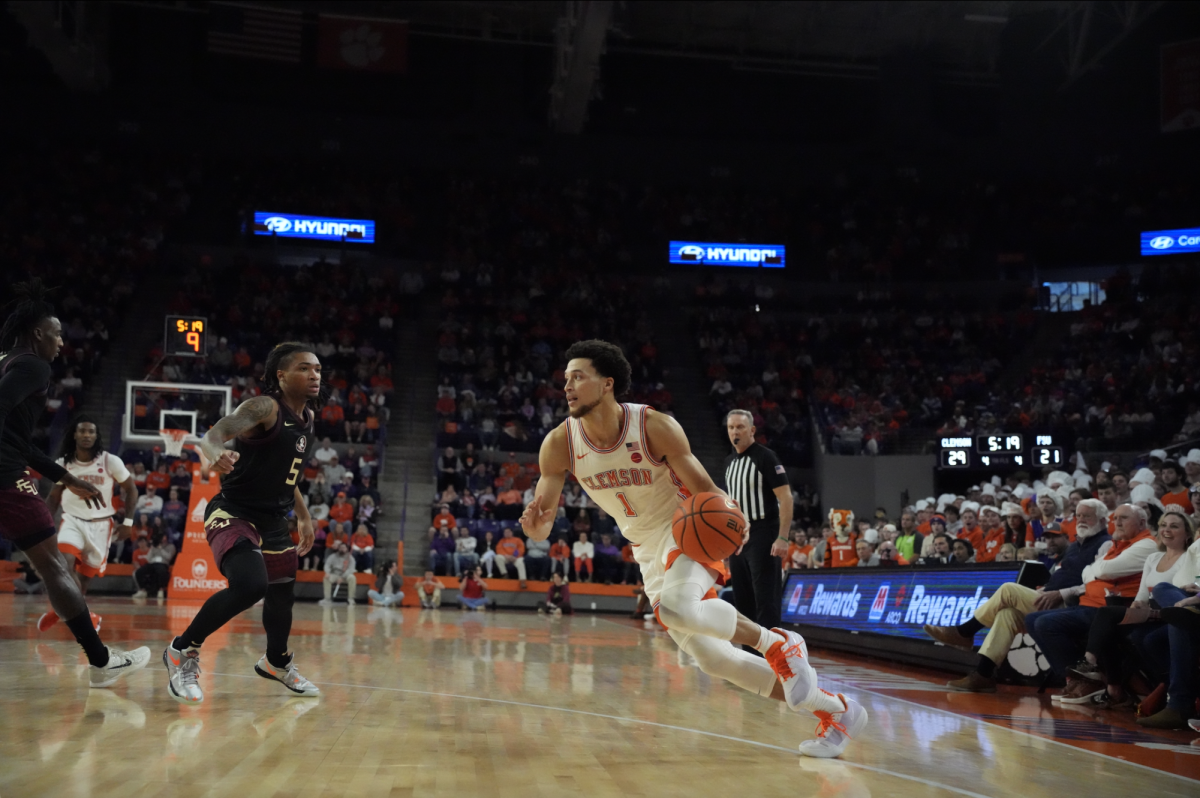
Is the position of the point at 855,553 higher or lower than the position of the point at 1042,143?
lower

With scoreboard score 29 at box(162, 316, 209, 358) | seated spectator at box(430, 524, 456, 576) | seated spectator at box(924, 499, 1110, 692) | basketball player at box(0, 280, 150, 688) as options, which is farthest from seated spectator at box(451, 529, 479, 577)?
basketball player at box(0, 280, 150, 688)

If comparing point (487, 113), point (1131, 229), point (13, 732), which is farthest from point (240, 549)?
point (1131, 229)

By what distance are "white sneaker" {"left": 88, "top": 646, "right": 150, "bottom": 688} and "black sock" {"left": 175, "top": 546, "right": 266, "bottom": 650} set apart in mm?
901

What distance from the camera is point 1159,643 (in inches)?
257

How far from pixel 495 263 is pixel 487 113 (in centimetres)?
501

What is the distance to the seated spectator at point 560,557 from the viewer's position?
19.5 meters

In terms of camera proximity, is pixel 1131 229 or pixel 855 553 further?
pixel 1131 229

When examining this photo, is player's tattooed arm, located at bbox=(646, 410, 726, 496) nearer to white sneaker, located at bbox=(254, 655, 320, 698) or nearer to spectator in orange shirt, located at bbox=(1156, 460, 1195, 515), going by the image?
→ white sneaker, located at bbox=(254, 655, 320, 698)

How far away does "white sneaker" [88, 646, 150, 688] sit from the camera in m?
5.97

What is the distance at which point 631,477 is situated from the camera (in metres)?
4.80

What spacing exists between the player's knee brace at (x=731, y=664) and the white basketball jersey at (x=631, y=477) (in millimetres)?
599

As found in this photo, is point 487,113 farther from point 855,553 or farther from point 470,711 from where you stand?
point 470,711

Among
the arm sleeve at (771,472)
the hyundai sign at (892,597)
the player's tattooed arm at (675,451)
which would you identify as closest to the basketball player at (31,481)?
the player's tattooed arm at (675,451)

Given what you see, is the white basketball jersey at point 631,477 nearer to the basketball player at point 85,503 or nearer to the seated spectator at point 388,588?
the basketball player at point 85,503
